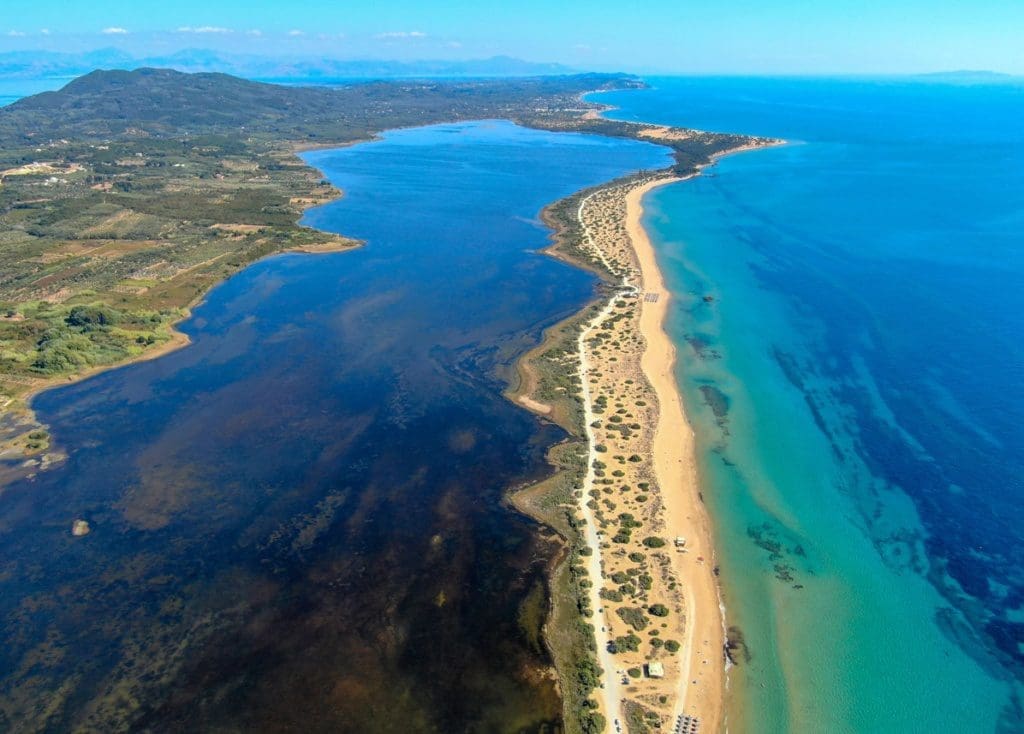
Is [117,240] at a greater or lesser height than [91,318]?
lesser

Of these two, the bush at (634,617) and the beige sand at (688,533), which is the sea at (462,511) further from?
the bush at (634,617)

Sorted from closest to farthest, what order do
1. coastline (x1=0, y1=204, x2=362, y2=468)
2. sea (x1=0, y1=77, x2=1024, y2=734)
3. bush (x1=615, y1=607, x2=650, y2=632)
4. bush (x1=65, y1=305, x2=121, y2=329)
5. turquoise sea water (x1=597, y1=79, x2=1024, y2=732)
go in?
sea (x1=0, y1=77, x2=1024, y2=734) → turquoise sea water (x1=597, y1=79, x2=1024, y2=732) → bush (x1=615, y1=607, x2=650, y2=632) → coastline (x1=0, y1=204, x2=362, y2=468) → bush (x1=65, y1=305, x2=121, y2=329)

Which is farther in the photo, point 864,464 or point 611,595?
point 864,464

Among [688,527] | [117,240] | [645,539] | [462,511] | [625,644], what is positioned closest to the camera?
[625,644]

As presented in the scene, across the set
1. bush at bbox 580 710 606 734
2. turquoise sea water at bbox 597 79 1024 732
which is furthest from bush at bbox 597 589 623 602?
bush at bbox 580 710 606 734

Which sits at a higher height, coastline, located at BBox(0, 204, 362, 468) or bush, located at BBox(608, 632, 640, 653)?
bush, located at BBox(608, 632, 640, 653)

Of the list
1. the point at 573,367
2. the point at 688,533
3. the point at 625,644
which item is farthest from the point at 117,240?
the point at 625,644

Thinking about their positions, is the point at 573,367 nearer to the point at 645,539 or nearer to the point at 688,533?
the point at 688,533

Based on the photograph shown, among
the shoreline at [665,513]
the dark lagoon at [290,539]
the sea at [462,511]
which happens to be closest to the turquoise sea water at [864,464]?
the sea at [462,511]

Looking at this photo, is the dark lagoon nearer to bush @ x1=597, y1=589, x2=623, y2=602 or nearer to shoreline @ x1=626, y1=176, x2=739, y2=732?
bush @ x1=597, y1=589, x2=623, y2=602
